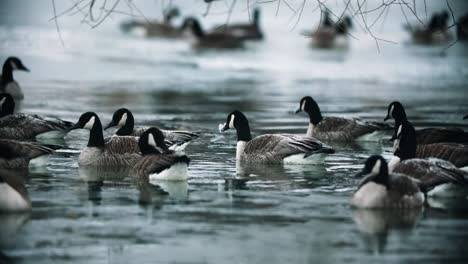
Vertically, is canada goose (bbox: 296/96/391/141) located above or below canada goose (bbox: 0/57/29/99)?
below

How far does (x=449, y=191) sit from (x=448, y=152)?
1.15m

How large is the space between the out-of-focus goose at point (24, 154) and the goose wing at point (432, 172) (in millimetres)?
4809

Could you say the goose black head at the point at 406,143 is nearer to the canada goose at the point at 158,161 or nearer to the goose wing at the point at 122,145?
the canada goose at the point at 158,161

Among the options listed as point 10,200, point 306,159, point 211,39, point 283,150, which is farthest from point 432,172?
point 211,39

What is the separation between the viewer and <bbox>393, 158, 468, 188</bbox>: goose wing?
9.09 metres

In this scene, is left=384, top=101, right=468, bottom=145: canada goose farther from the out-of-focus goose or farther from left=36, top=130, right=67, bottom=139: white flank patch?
left=36, top=130, right=67, bottom=139: white flank patch

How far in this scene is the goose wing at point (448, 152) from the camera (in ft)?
33.4

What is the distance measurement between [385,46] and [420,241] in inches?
1156

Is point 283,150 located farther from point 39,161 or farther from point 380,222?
point 380,222

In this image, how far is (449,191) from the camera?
936 centimetres

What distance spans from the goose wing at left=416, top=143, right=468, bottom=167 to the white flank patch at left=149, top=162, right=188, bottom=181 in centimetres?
312

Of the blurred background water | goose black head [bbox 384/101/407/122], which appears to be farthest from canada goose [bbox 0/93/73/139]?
goose black head [bbox 384/101/407/122]

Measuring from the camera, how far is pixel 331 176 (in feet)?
36.0

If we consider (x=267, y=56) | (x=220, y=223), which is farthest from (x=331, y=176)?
(x=267, y=56)
